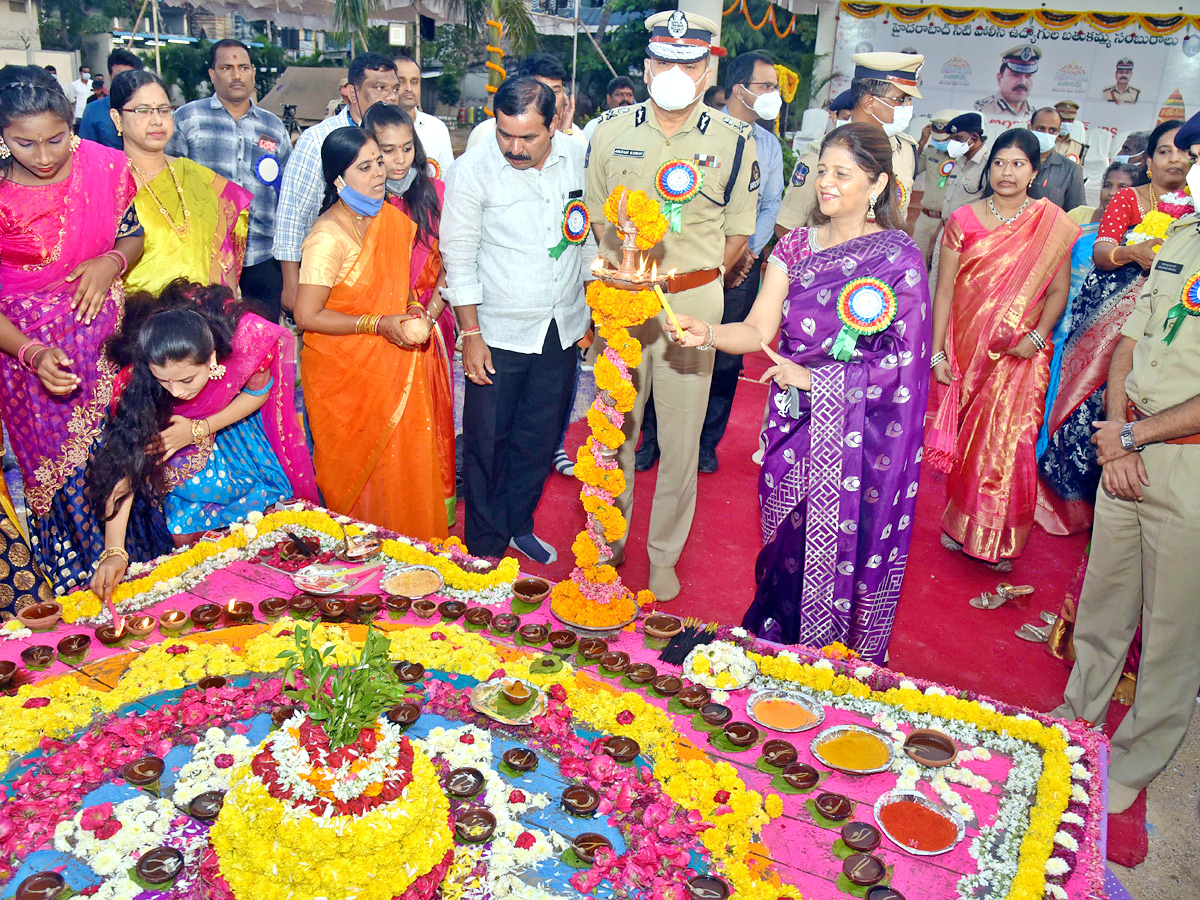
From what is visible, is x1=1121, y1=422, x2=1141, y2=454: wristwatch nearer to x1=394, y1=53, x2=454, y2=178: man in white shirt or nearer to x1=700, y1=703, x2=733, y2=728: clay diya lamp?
x1=700, y1=703, x2=733, y2=728: clay diya lamp

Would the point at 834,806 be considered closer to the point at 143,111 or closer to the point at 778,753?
the point at 778,753

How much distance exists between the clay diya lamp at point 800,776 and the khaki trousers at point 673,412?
1645 millimetres

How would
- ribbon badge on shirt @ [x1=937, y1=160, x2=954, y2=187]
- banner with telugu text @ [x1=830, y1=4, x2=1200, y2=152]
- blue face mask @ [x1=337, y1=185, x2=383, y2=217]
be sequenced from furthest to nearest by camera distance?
banner with telugu text @ [x1=830, y1=4, x2=1200, y2=152] < ribbon badge on shirt @ [x1=937, y1=160, x2=954, y2=187] < blue face mask @ [x1=337, y1=185, x2=383, y2=217]

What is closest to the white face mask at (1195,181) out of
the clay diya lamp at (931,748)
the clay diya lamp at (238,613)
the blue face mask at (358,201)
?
the clay diya lamp at (931,748)

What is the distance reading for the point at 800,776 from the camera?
6.79ft

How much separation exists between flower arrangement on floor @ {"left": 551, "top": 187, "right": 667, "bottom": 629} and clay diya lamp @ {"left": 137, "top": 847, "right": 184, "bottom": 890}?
1125 mm

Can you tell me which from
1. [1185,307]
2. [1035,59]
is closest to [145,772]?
[1185,307]

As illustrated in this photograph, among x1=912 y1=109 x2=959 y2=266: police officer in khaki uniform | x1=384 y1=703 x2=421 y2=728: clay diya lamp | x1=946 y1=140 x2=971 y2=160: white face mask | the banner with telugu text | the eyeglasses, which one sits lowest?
x1=384 y1=703 x2=421 y2=728: clay diya lamp

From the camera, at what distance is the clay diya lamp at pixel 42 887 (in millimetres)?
1732

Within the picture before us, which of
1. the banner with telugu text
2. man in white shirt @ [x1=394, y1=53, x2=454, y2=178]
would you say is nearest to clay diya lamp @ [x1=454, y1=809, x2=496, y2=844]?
man in white shirt @ [x1=394, y1=53, x2=454, y2=178]

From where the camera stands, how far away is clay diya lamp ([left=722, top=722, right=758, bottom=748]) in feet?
7.20

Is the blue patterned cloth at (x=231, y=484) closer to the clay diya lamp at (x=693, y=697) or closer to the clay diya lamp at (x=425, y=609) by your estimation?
the clay diya lamp at (x=425, y=609)

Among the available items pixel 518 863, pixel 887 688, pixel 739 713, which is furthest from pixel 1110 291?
pixel 518 863

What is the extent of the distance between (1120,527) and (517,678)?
196 centimetres
